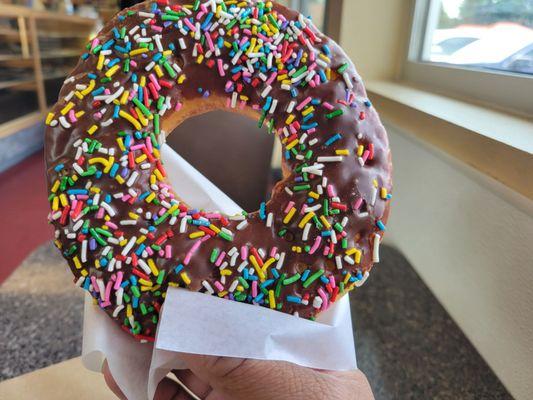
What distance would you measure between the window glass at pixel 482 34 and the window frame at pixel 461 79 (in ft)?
0.07

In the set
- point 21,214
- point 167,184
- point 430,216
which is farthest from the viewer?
point 21,214

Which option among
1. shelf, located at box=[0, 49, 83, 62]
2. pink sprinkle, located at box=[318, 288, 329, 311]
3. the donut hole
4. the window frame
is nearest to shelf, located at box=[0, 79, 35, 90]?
shelf, located at box=[0, 49, 83, 62]

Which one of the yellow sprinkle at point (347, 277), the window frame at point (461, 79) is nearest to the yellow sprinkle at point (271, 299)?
the yellow sprinkle at point (347, 277)

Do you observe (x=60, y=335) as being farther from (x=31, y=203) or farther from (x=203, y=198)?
(x=31, y=203)

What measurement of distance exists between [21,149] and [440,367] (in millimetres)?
3451

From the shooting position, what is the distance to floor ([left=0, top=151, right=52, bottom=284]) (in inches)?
79.2

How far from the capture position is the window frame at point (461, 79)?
3.41 ft

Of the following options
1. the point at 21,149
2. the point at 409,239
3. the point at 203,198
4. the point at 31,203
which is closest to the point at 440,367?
the point at 409,239

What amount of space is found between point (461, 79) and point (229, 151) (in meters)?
0.70

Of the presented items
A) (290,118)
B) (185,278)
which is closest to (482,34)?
(290,118)

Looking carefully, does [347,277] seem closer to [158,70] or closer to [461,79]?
[158,70]

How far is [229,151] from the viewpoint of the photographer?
125 cm

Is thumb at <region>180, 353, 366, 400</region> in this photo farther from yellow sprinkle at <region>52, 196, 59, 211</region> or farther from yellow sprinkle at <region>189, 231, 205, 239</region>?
→ yellow sprinkle at <region>52, 196, 59, 211</region>

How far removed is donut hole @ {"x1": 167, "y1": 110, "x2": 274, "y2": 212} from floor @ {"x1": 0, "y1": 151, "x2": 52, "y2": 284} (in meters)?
1.08
